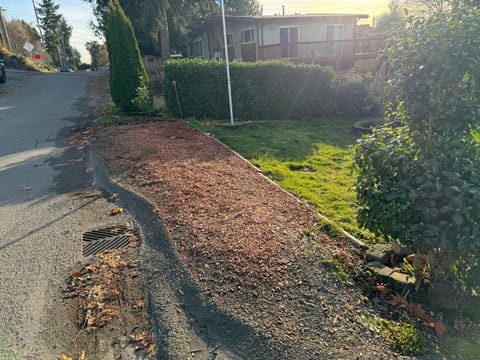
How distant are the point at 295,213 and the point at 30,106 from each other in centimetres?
1378

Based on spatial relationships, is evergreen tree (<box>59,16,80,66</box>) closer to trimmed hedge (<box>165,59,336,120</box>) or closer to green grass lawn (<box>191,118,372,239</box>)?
trimmed hedge (<box>165,59,336,120</box>)

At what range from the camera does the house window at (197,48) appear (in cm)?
2647

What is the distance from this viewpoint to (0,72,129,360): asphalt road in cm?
228

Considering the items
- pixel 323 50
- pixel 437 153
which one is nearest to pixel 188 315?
pixel 437 153

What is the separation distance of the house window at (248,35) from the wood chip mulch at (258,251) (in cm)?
1612

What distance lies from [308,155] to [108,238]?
4511 millimetres

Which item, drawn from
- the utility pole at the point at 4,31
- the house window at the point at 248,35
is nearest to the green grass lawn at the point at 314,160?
the house window at the point at 248,35

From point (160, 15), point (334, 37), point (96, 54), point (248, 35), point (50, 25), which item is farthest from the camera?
point (96, 54)

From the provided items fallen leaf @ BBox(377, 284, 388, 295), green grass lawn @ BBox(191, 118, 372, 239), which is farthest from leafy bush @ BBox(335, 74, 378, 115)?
fallen leaf @ BBox(377, 284, 388, 295)

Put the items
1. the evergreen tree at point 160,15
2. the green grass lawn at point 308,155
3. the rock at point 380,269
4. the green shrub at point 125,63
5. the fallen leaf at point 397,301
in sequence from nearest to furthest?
the fallen leaf at point 397,301
the rock at point 380,269
the green grass lawn at point 308,155
the green shrub at point 125,63
the evergreen tree at point 160,15

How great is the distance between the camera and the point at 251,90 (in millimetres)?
10430

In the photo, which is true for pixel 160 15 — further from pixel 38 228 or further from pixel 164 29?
pixel 38 228

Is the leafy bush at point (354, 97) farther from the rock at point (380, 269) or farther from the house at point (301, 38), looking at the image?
the rock at point (380, 269)

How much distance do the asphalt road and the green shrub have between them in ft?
7.73
